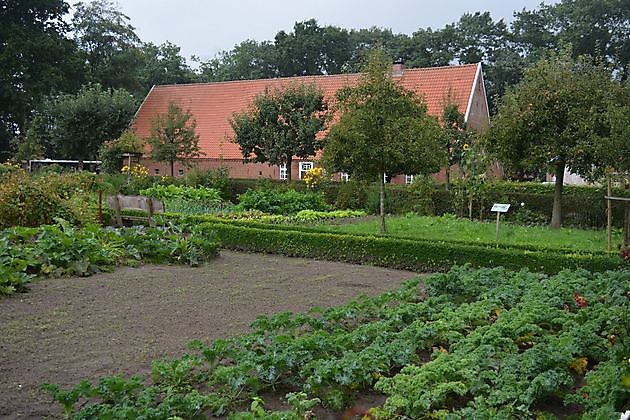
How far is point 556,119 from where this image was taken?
54.9ft

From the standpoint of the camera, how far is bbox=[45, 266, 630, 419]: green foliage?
4.57 metres

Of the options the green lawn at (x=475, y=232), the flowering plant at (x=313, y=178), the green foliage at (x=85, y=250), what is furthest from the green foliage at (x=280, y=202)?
the green foliage at (x=85, y=250)

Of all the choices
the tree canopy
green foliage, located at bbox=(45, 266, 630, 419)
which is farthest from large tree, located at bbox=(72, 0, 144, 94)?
green foliage, located at bbox=(45, 266, 630, 419)

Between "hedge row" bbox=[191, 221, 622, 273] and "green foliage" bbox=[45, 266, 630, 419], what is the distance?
11.1ft

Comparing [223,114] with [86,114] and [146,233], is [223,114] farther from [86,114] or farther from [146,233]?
[146,233]

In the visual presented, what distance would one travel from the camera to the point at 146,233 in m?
12.4

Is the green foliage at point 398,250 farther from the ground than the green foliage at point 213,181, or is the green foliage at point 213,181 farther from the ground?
the green foliage at point 213,181

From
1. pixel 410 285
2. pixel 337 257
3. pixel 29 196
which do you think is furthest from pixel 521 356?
pixel 29 196

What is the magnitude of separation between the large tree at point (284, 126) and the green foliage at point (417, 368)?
1717 cm

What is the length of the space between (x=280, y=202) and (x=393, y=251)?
26.2 feet

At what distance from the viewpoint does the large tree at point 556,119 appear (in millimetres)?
16031

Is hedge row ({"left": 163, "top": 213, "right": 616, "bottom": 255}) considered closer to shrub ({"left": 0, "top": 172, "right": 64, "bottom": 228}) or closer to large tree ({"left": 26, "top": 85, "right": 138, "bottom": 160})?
shrub ({"left": 0, "top": 172, "right": 64, "bottom": 228})

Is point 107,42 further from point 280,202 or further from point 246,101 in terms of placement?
point 280,202

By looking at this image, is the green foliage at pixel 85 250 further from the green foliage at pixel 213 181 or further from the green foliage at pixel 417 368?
the green foliage at pixel 213 181
